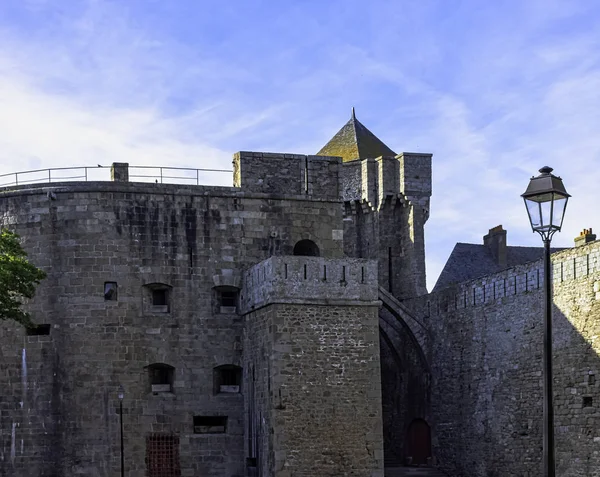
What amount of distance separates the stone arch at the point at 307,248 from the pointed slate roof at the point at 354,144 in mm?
11440

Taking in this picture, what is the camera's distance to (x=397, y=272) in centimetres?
4056

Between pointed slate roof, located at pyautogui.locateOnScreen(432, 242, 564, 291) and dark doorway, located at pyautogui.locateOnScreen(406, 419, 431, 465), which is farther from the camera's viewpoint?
pointed slate roof, located at pyautogui.locateOnScreen(432, 242, 564, 291)

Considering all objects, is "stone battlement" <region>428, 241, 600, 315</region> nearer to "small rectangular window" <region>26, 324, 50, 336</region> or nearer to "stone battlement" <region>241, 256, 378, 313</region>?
"stone battlement" <region>241, 256, 378, 313</region>

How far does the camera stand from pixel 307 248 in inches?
1230

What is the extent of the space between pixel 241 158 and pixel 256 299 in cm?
473

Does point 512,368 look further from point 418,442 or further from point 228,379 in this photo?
point 228,379

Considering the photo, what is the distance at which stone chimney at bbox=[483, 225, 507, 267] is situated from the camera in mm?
43031

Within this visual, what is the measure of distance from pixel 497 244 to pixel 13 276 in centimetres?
2291

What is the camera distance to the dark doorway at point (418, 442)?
116ft

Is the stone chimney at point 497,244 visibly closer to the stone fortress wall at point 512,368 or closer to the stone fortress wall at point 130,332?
the stone fortress wall at point 512,368

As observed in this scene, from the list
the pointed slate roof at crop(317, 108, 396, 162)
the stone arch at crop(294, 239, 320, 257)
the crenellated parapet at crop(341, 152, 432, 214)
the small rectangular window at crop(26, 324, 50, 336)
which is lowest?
the small rectangular window at crop(26, 324, 50, 336)

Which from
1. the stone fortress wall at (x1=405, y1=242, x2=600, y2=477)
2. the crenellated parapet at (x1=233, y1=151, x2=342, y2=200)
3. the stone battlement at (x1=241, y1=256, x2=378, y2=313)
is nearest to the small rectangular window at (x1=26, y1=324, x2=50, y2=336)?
the stone battlement at (x1=241, y1=256, x2=378, y2=313)

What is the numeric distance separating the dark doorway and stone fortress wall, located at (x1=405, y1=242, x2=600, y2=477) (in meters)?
1.04

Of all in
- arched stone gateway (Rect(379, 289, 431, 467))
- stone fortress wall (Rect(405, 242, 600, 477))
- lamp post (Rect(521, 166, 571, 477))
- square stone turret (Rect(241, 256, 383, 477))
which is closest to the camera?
lamp post (Rect(521, 166, 571, 477))
